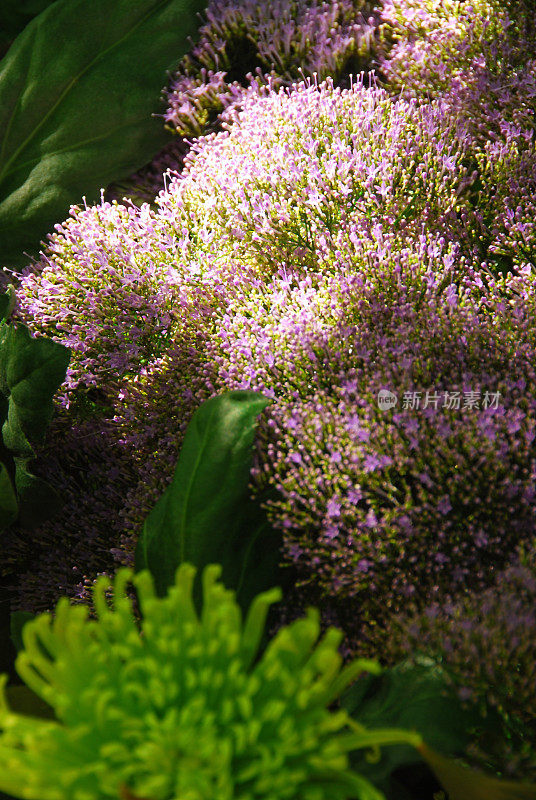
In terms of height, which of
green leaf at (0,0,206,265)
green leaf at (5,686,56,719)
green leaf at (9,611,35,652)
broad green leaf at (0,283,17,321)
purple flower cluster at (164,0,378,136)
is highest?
purple flower cluster at (164,0,378,136)

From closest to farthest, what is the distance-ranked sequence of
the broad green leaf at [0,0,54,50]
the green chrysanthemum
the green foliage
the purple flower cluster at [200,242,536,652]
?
the green chrysanthemum
the purple flower cluster at [200,242,536,652]
the green foliage
the broad green leaf at [0,0,54,50]

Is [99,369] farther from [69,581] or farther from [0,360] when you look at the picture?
[69,581]

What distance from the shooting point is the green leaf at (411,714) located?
0.42 meters

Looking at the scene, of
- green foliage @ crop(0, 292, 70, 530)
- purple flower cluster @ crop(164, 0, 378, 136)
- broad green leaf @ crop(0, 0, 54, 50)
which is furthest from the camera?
broad green leaf @ crop(0, 0, 54, 50)

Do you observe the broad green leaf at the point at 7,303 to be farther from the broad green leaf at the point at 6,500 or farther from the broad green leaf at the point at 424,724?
the broad green leaf at the point at 424,724

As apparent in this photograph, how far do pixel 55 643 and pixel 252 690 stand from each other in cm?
12

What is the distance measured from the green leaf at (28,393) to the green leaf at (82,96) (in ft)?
0.92

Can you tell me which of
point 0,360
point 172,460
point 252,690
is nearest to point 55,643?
point 252,690

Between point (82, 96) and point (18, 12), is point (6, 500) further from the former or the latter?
point (18, 12)

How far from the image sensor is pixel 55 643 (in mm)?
Result: 394

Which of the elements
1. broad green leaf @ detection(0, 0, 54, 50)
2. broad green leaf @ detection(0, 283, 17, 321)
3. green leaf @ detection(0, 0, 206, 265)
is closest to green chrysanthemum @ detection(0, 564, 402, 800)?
broad green leaf @ detection(0, 283, 17, 321)

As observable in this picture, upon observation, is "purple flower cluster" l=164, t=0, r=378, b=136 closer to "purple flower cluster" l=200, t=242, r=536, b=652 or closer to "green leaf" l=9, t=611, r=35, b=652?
"purple flower cluster" l=200, t=242, r=536, b=652

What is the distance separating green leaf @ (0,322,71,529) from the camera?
2.03ft

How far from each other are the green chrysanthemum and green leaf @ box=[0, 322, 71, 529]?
26 centimetres
